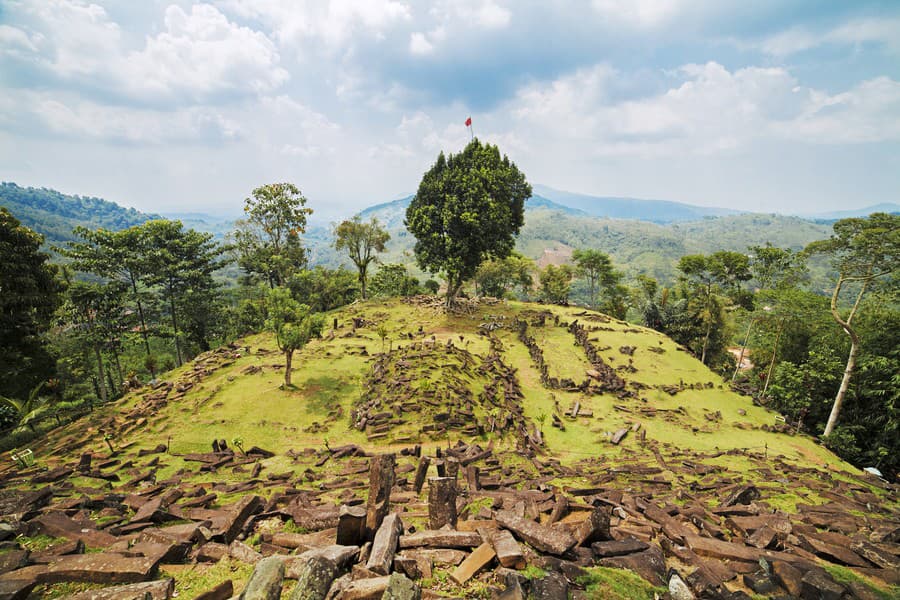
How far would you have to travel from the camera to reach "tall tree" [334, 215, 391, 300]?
40625mm

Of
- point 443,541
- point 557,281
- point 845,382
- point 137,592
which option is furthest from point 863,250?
point 557,281

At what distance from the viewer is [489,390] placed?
Result: 19188 millimetres

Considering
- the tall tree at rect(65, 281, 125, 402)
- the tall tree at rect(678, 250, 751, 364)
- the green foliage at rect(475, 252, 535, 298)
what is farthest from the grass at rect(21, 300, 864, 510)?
the green foliage at rect(475, 252, 535, 298)

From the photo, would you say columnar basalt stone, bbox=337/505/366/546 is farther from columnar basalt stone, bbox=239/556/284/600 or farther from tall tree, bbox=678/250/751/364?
tall tree, bbox=678/250/751/364

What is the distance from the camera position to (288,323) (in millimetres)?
18672

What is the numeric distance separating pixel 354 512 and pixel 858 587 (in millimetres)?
7605

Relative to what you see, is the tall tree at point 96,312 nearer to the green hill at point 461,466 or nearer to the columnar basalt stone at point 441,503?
the green hill at point 461,466

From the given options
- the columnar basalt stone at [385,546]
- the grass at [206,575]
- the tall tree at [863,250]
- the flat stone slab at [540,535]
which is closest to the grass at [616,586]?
the flat stone slab at [540,535]

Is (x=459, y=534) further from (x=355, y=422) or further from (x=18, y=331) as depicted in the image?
(x=18, y=331)

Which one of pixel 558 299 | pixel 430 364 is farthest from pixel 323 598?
pixel 558 299

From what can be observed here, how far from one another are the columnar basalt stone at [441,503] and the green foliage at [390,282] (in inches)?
1775

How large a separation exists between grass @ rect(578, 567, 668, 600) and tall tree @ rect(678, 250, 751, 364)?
37.1 meters

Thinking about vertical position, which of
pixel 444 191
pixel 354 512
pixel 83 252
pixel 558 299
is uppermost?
pixel 444 191

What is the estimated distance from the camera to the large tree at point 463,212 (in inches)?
1178
